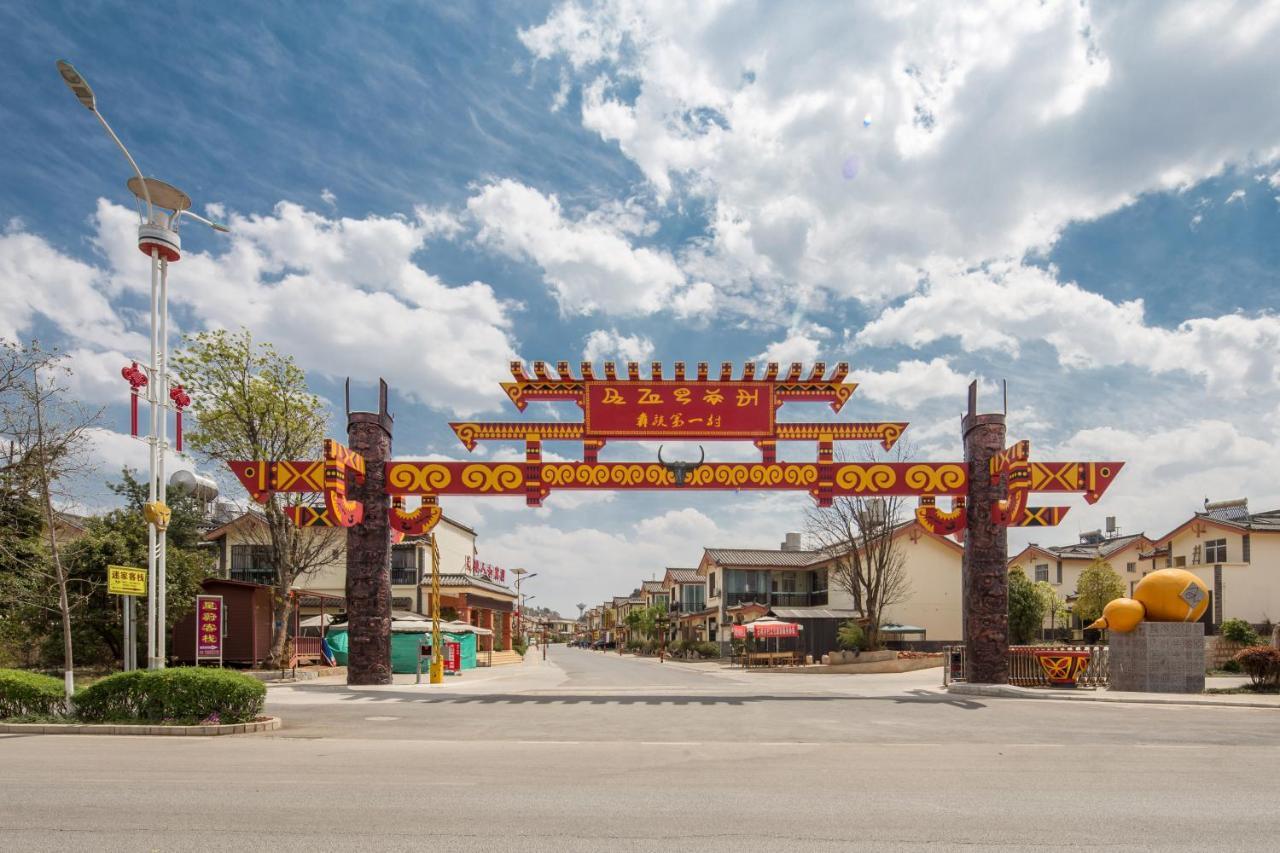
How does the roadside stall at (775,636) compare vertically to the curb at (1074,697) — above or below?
below

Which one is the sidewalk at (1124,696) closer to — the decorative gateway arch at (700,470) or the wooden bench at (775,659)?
the decorative gateway arch at (700,470)

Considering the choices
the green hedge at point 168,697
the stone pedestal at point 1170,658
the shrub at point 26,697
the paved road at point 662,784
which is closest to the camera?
the paved road at point 662,784

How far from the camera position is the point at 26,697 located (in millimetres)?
14414

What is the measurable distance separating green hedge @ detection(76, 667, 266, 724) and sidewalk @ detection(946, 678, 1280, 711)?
56.8ft

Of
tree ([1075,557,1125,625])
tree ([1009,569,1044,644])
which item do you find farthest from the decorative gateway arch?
tree ([1075,557,1125,625])

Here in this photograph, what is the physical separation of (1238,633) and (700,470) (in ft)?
82.0

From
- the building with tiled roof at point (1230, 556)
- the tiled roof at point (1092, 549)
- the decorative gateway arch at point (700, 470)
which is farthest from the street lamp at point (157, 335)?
the tiled roof at point (1092, 549)

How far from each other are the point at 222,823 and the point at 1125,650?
2200 cm

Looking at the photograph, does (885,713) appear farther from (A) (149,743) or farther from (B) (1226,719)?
(A) (149,743)

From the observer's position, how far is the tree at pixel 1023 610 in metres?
39.1

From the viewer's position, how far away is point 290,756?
1128cm

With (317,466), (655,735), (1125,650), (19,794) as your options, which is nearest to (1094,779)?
(655,735)

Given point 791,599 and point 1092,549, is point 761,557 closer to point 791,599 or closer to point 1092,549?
point 791,599

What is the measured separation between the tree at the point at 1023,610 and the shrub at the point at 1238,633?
7.26 meters
